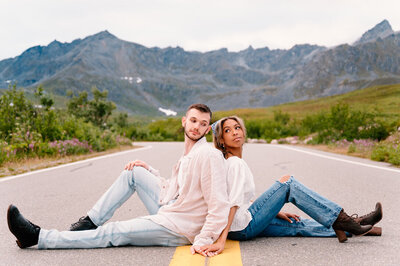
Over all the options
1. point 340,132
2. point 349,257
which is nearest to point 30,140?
point 349,257

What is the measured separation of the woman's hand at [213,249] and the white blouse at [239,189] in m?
0.34

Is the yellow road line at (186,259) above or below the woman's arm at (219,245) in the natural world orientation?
below

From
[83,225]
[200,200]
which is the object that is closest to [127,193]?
[83,225]

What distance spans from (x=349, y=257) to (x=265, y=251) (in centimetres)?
69

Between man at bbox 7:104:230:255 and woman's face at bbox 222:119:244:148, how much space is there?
197 millimetres

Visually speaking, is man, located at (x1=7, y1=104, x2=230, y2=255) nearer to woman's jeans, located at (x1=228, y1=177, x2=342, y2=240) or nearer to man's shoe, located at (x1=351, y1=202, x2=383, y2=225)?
woman's jeans, located at (x1=228, y1=177, x2=342, y2=240)

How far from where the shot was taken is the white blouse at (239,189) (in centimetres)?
350

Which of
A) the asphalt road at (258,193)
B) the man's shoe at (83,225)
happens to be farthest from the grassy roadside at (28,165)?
the man's shoe at (83,225)

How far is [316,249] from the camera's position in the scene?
12.4 feet

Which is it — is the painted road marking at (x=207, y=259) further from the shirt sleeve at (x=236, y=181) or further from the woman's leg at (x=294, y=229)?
the woman's leg at (x=294, y=229)

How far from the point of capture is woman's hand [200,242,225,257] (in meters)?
3.38

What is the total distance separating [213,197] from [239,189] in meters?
0.26

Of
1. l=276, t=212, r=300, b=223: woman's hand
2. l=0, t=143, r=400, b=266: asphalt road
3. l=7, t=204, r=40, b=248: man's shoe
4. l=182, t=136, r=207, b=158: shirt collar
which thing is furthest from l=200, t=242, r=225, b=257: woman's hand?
l=7, t=204, r=40, b=248: man's shoe

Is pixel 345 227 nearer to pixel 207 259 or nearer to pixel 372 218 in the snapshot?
pixel 372 218
